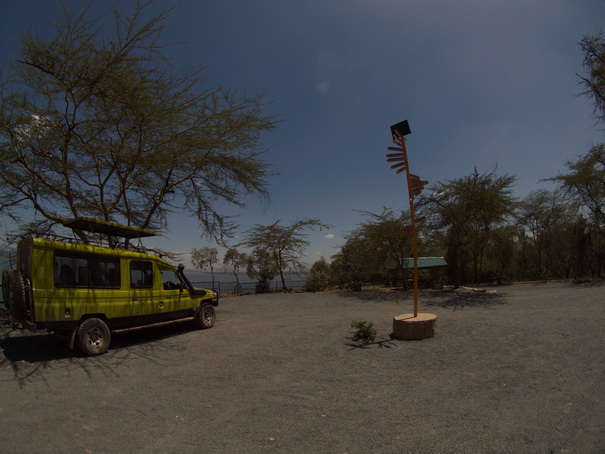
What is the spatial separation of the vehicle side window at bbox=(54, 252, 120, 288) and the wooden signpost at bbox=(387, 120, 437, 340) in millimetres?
6505

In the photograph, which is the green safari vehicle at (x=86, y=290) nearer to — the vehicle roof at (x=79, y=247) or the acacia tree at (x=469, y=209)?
the vehicle roof at (x=79, y=247)

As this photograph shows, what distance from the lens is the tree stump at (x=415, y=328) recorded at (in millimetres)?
7000

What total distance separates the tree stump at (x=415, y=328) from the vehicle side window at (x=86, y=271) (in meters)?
6.44

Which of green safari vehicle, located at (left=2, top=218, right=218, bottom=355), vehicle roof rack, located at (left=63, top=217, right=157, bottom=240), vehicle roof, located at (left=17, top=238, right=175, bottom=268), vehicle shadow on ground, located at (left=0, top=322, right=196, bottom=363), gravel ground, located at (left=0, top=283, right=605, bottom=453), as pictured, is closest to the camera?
gravel ground, located at (left=0, top=283, right=605, bottom=453)

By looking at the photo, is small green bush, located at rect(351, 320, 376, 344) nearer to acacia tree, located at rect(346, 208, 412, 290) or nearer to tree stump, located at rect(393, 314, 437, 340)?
tree stump, located at rect(393, 314, 437, 340)

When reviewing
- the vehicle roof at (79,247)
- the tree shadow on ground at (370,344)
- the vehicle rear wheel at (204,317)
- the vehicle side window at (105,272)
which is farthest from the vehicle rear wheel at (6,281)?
the tree shadow on ground at (370,344)

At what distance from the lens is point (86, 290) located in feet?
20.9

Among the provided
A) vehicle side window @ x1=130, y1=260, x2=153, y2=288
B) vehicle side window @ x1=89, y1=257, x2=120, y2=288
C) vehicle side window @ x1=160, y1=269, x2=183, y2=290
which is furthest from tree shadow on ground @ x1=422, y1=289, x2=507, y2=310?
vehicle side window @ x1=89, y1=257, x2=120, y2=288

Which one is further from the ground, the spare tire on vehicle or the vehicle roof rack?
the vehicle roof rack

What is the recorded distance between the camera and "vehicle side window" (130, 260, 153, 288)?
24.3 feet

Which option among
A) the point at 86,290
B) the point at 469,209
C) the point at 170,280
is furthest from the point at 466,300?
the point at 86,290

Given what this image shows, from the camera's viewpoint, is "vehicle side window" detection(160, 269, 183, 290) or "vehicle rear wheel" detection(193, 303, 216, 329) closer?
"vehicle side window" detection(160, 269, 183, 290)

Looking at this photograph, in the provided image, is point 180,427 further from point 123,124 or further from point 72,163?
point 72,163

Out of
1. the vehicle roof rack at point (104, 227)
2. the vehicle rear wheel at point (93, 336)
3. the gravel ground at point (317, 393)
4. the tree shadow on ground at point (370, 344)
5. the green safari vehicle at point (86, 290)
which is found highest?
the vehicle roof rack at point (104, 227)
